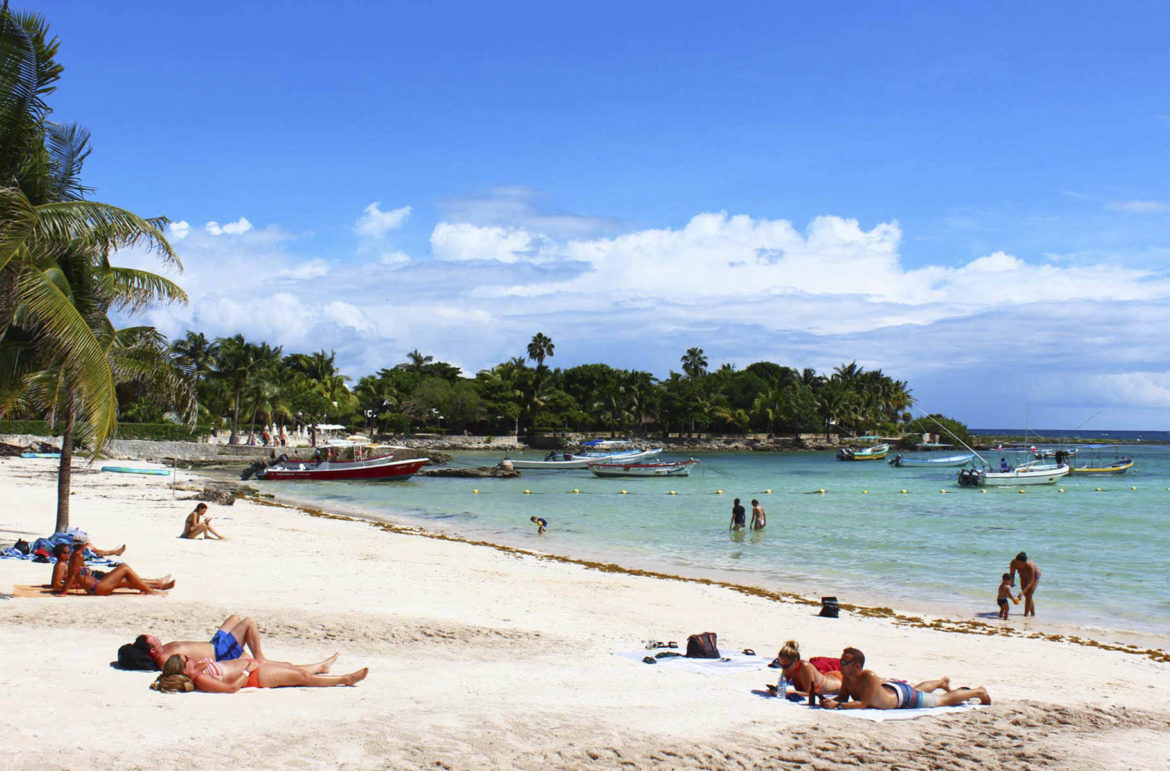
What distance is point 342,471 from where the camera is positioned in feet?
158

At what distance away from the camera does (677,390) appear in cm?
11575

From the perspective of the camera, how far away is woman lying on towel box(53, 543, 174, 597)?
11078 millimetres

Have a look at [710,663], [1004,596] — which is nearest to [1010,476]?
[1004,596]

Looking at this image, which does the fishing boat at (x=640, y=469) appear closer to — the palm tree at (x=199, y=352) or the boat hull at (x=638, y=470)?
the boat hull at (x=638, y=470)

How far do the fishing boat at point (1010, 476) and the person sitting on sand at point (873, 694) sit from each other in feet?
160

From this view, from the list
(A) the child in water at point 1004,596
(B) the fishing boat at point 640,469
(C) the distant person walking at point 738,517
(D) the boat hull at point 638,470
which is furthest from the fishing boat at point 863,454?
(A) the child in water at point 1004,596

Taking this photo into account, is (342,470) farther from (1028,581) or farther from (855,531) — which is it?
(1028,581)

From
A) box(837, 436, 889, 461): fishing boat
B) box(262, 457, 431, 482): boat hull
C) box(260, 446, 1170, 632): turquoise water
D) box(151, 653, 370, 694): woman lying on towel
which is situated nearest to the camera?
box(151, 653, 370, 694): woman lying on towel

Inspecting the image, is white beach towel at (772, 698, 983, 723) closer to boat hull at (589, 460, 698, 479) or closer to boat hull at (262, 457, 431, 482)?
boat hull at (262, 457, 431, 482)

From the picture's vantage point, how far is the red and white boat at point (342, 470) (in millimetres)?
46906

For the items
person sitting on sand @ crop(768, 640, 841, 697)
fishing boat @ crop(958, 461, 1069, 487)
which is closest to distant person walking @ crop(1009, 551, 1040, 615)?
person sitting on sand @ crop(768, 640, 841, 697)

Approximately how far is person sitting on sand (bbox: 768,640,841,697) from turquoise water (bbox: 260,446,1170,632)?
8.65 metres

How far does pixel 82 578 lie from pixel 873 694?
976cm

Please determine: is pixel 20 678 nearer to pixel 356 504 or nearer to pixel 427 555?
pixel 427 555
